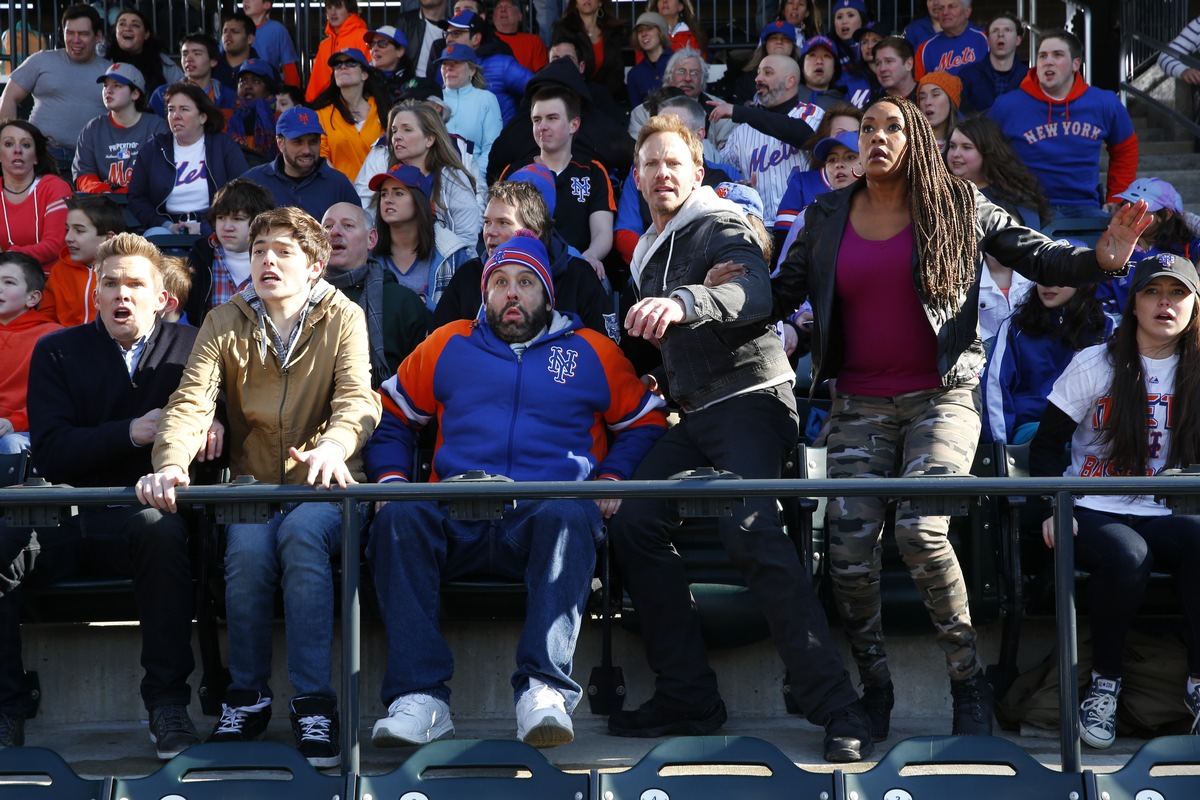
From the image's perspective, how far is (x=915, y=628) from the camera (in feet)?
13.4

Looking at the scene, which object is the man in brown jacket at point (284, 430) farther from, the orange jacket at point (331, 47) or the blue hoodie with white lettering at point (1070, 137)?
the orange jacket at point (331, 47)

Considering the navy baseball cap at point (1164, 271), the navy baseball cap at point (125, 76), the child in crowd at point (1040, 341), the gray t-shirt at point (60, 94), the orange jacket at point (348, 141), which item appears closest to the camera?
the navy baseball cap at point (1164, 271)

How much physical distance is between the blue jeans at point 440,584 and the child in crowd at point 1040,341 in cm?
187

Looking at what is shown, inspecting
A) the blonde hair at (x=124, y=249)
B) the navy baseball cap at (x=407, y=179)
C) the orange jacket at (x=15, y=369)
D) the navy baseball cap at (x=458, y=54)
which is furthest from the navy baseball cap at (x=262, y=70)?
the blonde hair at (x=124, y=249)

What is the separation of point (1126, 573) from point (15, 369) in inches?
157

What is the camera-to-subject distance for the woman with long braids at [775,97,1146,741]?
365 centimetres

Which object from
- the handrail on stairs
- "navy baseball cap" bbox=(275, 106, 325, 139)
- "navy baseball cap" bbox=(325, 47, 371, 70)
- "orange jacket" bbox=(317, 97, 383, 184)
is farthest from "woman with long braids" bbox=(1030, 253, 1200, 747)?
"navy baseball cap" bbox=(325, 47, 371, 70)

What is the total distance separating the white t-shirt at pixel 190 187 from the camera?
7094mm

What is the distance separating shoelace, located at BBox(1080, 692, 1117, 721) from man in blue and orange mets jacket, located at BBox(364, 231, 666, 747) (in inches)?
56.9

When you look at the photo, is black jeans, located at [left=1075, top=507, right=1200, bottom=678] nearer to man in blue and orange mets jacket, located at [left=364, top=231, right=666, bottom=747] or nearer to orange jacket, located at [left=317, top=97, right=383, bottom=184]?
man in blue and orange mets jacket, located at [left=364, top=231, right=666, bottom=747]

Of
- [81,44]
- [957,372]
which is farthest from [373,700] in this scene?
[81,44]

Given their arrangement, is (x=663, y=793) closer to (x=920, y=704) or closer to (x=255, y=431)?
(x=920, y=704)

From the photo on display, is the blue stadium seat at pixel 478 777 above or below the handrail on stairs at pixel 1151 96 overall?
below

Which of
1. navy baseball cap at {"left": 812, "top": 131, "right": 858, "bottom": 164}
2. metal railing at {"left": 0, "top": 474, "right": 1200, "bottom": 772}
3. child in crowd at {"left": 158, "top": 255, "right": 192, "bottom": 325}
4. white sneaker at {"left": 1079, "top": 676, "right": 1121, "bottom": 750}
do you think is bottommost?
white sneaker at {"left": 1079, "top": 676, "right": 1121, "bottom": 750}
